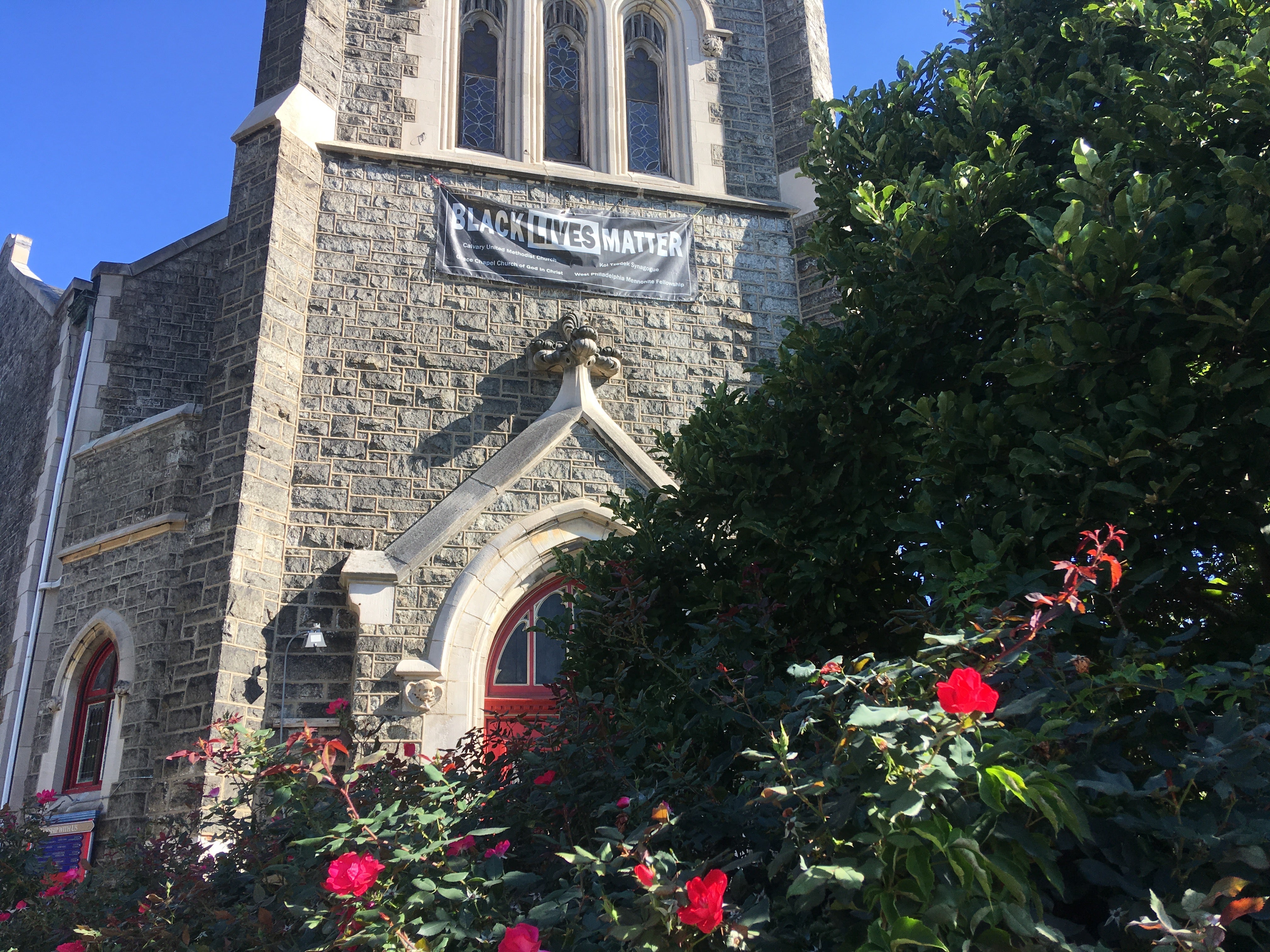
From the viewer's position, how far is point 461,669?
8930 millimetres

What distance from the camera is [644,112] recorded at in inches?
501

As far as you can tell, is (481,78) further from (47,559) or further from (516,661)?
(47,559)

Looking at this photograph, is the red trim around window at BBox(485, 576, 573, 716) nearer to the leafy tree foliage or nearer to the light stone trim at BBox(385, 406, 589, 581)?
the light stone trim at BBox(385, 406, 589, 581)

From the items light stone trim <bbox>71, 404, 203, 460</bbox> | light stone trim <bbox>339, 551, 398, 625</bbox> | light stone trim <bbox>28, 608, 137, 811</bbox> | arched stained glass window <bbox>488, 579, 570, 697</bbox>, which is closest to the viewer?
light stone trim <bbox>339, 551, 398, 625</bbox>

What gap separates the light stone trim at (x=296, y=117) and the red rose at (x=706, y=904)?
10186 millimetres

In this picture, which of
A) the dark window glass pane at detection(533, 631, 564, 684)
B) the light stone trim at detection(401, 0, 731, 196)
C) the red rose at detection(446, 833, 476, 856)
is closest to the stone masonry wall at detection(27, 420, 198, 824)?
the dark window glass pane at detection(533, 631, 564, 684)

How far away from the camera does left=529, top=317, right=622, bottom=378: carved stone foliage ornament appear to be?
34.0 feet

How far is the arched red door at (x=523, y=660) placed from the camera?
364 inches

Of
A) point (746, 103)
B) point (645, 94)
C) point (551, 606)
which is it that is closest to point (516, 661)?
point (551, 606)

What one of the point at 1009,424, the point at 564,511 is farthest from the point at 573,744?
the point at 564,511

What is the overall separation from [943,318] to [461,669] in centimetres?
585

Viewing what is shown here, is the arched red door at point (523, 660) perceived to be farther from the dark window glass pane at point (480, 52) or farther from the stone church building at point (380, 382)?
the dark window glass pane at point (480, 52)

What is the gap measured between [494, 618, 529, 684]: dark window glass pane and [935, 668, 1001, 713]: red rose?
7.40m

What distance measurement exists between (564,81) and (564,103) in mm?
354
